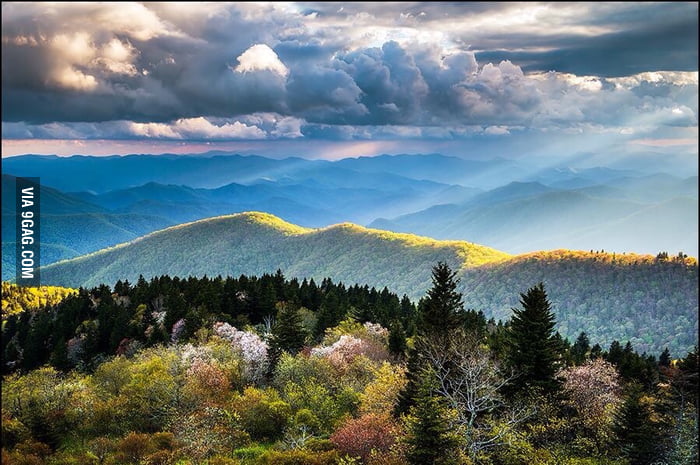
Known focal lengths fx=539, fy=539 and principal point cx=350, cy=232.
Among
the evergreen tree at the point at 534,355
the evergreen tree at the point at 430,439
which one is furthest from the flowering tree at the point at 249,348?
the evergreen tree at the point at 430,439

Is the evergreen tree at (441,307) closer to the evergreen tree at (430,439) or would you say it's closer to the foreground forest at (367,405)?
the foreground forest at (367,405)

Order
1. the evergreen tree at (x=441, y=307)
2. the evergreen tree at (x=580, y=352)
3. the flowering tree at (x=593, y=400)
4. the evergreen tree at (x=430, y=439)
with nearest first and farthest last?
the evergreen tree at (x=430, y=439)
the flowering tree at (x=593, y=400)
the evergreen tree at (x=441, y=307)
the evergreen tree at (x=580, y=352)

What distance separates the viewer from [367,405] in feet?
155

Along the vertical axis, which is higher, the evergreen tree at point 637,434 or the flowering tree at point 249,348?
the flowering tree at point 249,348

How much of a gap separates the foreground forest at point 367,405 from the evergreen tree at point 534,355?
11 centimetres

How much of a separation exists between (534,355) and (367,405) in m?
15.0

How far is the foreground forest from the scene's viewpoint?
37438 mm

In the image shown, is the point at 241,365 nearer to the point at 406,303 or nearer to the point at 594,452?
the point at 594,452

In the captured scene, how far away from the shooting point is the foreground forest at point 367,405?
37438mm

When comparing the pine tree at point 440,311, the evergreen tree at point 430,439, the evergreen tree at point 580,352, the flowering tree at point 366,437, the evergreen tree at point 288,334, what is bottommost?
the evergreen tree at point 580,352

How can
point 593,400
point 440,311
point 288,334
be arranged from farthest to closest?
point 288,334 → point 440,311 → point 593,400

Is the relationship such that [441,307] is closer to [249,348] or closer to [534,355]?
[534,355]

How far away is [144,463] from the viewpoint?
37688 mm

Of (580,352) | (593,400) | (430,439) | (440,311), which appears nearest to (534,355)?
(593,400)
